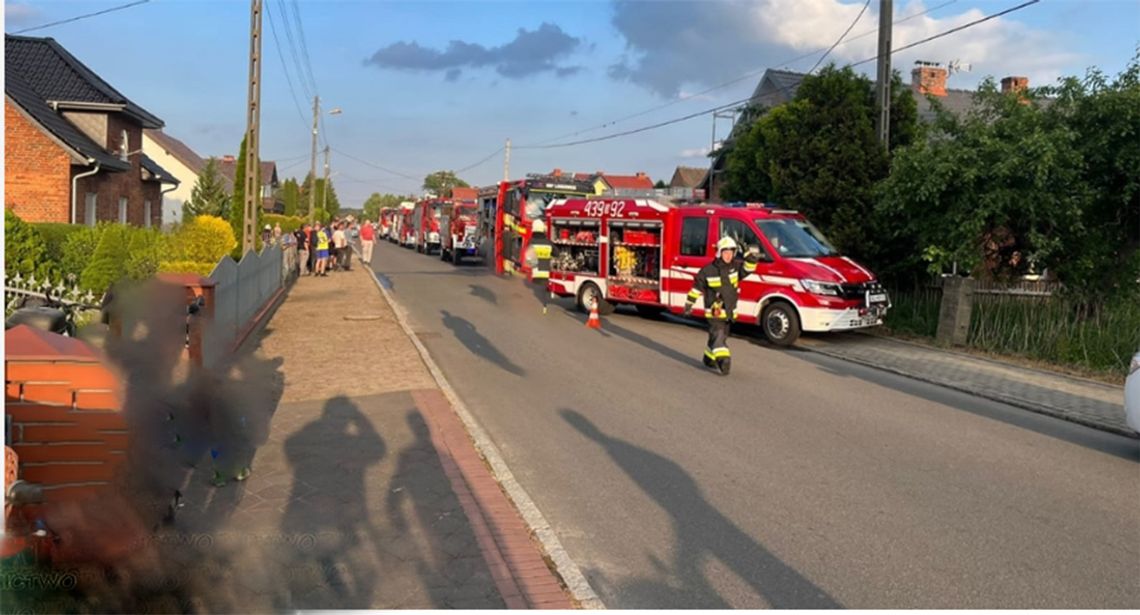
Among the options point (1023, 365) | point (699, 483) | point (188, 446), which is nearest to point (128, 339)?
point (188, 446)

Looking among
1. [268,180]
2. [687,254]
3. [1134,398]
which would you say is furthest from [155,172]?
[268,180]

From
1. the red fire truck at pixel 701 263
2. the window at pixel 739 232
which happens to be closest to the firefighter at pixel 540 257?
the red fire truck at pixel 701 263

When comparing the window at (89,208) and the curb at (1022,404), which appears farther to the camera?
the window at (89,208)

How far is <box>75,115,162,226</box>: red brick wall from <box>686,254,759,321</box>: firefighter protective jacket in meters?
19.2

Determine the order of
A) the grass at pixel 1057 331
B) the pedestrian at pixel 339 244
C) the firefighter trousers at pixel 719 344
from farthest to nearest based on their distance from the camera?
the pedestrian at pixel 339 244, the grass at pixel 1057 331, the firefighter trousers at pixel 719 344

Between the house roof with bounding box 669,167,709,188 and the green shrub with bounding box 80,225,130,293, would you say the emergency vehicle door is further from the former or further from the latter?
the house roof with bounding box 669,167,709,188

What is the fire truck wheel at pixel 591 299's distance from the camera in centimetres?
1922

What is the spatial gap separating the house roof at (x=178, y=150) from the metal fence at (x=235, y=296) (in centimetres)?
3582

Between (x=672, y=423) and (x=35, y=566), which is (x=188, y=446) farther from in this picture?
(x=672, y=423)

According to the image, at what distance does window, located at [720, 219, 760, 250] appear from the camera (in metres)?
15.9

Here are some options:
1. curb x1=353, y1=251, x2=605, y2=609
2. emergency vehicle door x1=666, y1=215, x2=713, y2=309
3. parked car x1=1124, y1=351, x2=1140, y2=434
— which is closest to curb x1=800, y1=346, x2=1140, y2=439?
parked car x1=1124, y1=351, x2=1140, y2=434

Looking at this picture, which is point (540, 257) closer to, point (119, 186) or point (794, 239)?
point (794, 239)

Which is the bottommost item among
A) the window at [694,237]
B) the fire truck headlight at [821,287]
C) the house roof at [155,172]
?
the fire truck headlight at [821,287]

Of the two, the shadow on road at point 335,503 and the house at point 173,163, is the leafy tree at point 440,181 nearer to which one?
the house at point 173,163
